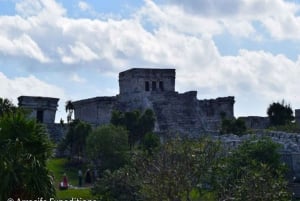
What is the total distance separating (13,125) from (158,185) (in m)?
4.31

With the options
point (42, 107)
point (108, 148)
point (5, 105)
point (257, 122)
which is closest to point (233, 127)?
point (257, 122)

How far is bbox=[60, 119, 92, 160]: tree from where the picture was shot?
37.5 meters

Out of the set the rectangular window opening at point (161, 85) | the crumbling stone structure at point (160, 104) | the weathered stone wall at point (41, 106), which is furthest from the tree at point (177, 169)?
the rectangular window opening at point (161, 85)

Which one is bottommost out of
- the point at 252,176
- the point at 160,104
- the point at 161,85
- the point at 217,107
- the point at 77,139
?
the point at 252,176

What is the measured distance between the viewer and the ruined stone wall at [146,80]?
164 feet

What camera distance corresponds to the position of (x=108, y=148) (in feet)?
104

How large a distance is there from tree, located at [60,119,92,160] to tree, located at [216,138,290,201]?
11.8 m

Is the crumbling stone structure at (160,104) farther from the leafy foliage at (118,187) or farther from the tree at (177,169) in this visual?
the tree at (177,169)

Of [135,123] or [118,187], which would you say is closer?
[118,187]

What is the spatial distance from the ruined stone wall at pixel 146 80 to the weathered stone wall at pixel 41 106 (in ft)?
20.0

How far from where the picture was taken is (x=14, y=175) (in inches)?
592

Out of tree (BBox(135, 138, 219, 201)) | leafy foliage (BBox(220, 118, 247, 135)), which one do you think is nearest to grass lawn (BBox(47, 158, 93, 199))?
tree (BBox(135, 138, 219, 201))

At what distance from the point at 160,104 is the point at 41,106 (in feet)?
28.0

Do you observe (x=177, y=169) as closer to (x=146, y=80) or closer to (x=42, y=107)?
(x=42, y=107)
